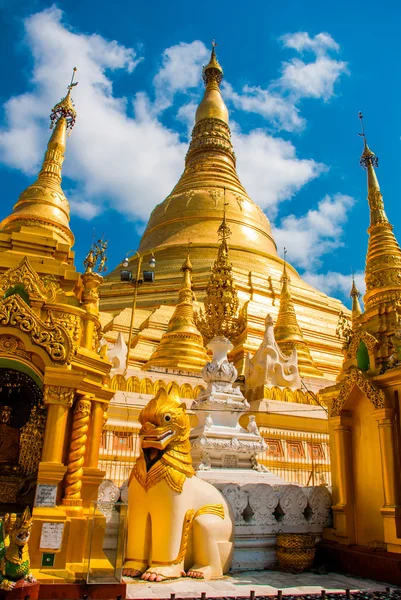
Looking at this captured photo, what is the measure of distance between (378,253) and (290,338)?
9.83 m

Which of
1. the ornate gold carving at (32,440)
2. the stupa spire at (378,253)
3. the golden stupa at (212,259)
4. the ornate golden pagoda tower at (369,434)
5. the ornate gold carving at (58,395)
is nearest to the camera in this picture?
the ornate gold carving at (58,395)

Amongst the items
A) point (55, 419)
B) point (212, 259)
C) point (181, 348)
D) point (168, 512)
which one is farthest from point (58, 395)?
point (212, 259)

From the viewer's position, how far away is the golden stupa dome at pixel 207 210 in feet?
95.5

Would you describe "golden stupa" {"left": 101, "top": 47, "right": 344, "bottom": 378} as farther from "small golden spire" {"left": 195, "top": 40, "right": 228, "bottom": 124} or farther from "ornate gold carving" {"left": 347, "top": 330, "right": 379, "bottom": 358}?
"ornate gold carving" {"left": 347, "top": 330, "right": 379, "bottom": 358}

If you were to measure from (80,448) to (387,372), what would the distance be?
167 inches

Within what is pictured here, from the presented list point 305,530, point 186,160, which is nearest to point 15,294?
point 305,530

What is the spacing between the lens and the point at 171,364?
53.7 ft

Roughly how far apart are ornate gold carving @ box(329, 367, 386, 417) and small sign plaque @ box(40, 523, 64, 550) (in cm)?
441

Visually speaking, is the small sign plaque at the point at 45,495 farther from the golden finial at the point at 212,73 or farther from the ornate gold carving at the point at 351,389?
the golden finial at the point at 212,73

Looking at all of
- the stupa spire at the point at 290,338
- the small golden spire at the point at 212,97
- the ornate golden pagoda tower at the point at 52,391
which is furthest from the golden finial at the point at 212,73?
the ornate golden pagoda tower at the point at 52,391

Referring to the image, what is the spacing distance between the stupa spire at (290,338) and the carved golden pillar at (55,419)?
13.2 m

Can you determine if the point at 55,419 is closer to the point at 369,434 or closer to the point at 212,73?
the point at 369,434

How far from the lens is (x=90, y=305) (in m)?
7.49

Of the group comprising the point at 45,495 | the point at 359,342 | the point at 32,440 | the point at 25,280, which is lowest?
the point at 45,495
